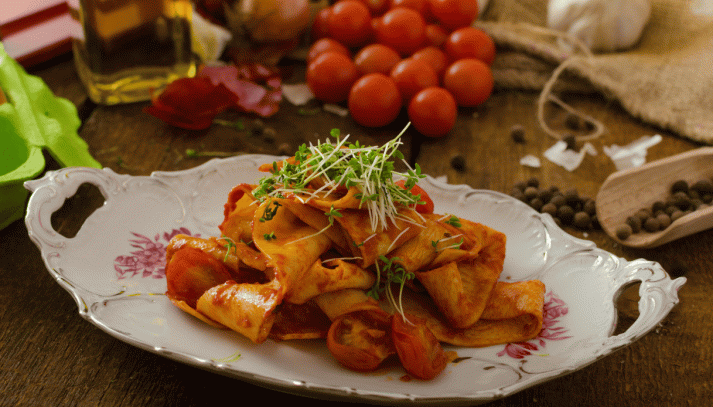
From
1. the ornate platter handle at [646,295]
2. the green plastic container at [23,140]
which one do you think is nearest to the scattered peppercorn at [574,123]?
the ornate platter handle at [646,295]

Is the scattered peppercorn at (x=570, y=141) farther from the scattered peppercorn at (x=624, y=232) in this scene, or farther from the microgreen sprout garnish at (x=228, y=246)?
the microgreen sprout garnish at (x=228, y=246)

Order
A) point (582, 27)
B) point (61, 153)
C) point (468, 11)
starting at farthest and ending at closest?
point (582, 27) → point (468, 11) → point (61, 153)

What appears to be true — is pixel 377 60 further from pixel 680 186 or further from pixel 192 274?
pixel 192 274

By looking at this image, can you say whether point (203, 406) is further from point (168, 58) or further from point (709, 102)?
point (709, 102)

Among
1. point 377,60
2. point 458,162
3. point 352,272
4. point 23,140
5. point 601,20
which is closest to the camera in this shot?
point 352,272

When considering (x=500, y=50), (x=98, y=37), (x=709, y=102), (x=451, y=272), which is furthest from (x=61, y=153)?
(x=709, y=102)

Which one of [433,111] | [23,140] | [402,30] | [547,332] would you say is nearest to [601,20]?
[402,30]
